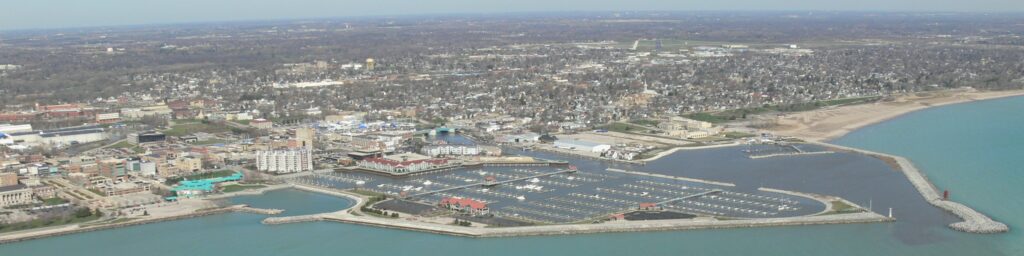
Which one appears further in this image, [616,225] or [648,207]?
[648,207]

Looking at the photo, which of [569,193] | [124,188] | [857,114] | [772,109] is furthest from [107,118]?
[857,114]

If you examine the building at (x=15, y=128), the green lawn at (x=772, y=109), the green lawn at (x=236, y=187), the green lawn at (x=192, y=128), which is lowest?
the green lawn at (x=192, y=128)

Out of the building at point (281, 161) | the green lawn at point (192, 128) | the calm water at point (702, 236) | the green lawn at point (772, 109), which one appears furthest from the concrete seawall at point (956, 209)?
the green lawn at point (192, 128)

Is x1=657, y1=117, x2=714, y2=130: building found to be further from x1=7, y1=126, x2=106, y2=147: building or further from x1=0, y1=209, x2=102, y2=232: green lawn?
x1=0, y1=209, x2=102, y2=232: green lawn

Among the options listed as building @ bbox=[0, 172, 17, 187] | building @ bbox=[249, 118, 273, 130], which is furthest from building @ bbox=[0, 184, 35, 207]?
building @ bbox=[249, 118, 273, 130]

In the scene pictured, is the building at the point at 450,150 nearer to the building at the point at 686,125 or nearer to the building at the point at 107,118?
the building at the point at 686,125

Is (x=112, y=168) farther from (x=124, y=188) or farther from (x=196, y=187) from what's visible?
(x=196, y=187)

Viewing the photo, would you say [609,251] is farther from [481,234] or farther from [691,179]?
[691,179]
